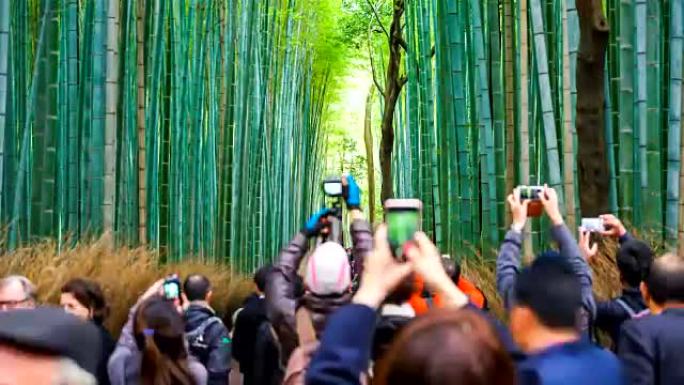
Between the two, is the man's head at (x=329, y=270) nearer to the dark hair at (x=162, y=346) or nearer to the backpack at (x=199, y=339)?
the dark hair at (x=162, y=346)

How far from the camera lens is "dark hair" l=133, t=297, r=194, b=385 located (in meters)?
2.84

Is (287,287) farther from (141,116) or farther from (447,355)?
(141,116)

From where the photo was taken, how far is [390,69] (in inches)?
592

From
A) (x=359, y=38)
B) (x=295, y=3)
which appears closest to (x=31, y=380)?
(x=295, y=3)

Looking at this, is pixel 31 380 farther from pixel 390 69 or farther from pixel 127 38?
pixel 390 69

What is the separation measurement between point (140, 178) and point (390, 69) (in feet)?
27.2

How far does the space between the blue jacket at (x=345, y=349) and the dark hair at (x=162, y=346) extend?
1.46 meters

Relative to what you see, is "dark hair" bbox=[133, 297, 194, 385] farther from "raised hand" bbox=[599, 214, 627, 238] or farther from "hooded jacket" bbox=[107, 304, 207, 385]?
"raised hand" bbox=[599, 214, 627, 238]

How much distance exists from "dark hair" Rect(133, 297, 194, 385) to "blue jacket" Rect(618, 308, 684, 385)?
1.23 meters

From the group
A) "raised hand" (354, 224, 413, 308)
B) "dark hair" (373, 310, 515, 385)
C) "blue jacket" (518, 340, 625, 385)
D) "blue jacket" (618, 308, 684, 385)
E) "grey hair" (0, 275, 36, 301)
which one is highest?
"raised hand" (354, 224, 413, 308)

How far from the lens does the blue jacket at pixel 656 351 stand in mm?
2520

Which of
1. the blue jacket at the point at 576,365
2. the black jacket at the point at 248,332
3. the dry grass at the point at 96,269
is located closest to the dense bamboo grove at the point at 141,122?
the dry grass at the point at 96,269

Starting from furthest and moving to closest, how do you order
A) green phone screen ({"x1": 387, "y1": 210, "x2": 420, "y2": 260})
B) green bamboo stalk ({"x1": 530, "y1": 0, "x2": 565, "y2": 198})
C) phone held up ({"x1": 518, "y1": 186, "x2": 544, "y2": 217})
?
green bamboo stalk ({"x1": 530, "y1": 0, "x2": 565, "y2": 198})
phone held up ({"x1": 518, "y1": 186, "x2": 544, "y2": 217})
green phone screen ({"x1": 387, "y1": 210, "x2": 420, "y2": 260})

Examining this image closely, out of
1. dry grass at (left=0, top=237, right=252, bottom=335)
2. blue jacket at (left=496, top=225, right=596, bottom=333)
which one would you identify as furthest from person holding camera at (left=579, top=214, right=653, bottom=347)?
dry grass at (left=0, top=237, right=252, bottom=335)
